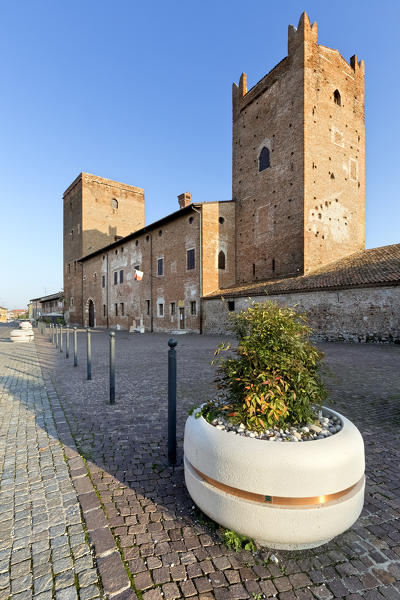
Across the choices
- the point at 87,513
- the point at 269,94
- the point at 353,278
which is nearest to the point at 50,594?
the point at 87,513

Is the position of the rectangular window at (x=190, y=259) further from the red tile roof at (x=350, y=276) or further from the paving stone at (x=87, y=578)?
the paving stone at (x=87, y=578)

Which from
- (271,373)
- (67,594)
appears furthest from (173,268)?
(67,594)

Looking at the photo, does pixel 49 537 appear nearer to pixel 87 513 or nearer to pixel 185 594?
pixel 87 513

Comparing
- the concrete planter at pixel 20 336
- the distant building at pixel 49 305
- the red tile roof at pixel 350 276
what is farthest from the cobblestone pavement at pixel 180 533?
the distant building at pixel 49 305

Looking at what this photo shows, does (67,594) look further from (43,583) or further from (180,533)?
(180,533)

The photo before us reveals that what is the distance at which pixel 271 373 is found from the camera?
226 cm

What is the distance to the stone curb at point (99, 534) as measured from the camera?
167 centimetres

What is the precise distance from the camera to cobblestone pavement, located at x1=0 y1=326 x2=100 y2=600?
5.56ft

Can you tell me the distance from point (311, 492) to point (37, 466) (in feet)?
8.81

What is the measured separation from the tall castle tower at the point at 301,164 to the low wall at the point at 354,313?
13.3 feet

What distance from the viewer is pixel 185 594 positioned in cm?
163

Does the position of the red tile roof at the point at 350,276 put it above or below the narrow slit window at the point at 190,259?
below

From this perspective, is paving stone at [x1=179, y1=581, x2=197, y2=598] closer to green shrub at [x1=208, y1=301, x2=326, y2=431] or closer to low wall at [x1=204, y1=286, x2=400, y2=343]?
green shrub at [x1=208, y1=301, x2=326, y2=431]

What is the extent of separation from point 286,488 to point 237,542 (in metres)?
0.57
